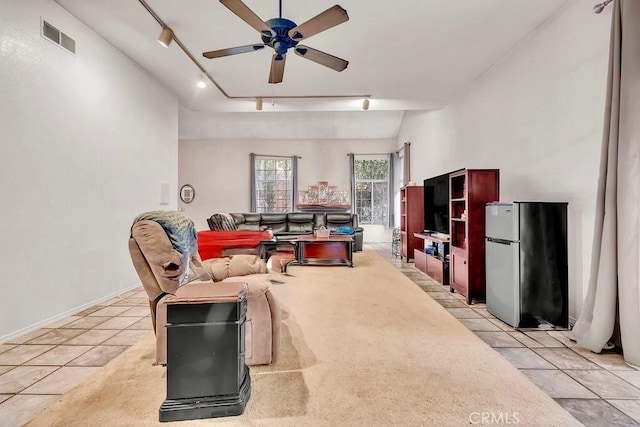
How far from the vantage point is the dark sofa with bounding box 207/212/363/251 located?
685 centimetres

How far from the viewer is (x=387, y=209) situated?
9117 millimetres

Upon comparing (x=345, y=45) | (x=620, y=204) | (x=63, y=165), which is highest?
(x=345, y=45)

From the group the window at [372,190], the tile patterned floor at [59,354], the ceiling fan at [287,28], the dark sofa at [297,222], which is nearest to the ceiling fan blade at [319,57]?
the ceiling fan at [287,28]

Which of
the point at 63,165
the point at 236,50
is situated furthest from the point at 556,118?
the point at 63,165

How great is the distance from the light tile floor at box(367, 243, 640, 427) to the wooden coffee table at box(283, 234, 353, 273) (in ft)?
8.35

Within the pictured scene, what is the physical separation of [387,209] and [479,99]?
16.6 ft

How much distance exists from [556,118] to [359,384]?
290 centimetres

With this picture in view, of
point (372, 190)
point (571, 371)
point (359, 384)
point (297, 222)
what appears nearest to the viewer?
point (359, 384)

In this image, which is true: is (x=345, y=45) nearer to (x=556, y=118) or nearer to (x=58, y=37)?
(x=556, y=118)

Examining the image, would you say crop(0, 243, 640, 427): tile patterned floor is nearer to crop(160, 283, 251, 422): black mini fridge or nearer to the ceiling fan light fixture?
crop(160, 283, 251, 422): black mini fridge

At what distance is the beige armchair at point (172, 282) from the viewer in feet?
5.56

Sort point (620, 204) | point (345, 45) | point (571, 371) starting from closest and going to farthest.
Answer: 1. point (571, 371)
2. point (620, 204)
3. point (345, 45)

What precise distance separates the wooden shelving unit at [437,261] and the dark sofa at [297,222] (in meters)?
2.20

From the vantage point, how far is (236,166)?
29.3 ft
